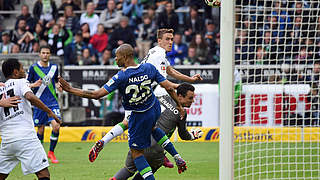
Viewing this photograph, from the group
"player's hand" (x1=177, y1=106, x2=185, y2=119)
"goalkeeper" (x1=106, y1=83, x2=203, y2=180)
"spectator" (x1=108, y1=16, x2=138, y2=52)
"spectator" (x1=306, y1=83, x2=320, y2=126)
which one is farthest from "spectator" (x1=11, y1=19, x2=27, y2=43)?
"player's hand" (x1=177, y1=106, x2=185, y2=119)

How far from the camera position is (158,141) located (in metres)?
8.26

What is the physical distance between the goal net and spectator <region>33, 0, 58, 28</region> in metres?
9.45

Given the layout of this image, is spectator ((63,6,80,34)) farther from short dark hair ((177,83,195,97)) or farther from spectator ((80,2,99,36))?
short dark hair ((177,83,195,97))

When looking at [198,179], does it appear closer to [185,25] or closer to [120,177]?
[120,177]

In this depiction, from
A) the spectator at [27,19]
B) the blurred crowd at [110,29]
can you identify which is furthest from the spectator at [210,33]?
the spectator at [27,19]

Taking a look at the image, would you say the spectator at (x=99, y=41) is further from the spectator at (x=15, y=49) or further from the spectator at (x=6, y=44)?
the spectator at (x=6, y=44)

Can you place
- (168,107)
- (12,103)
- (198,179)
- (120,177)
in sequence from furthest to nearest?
(198,179) < (168,107) < (120,177) < (12,103)

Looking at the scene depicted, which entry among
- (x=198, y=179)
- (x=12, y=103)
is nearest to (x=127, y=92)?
(x=12, y=103)

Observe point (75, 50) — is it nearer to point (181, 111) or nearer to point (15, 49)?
point (15, 49)

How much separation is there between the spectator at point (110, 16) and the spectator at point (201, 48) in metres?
2.99

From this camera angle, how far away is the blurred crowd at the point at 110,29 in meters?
19.3

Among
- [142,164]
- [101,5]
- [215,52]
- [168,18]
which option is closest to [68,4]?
[101,5]

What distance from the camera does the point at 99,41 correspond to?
65.5ft

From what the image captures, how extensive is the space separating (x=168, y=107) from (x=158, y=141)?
82cm
